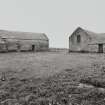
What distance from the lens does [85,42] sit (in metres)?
34.4

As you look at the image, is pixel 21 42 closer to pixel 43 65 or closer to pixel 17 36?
pixel 17 36

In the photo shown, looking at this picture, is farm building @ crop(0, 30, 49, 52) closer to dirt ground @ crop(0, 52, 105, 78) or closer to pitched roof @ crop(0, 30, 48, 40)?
pitched roof @ crop(0, 30, 48, 40)

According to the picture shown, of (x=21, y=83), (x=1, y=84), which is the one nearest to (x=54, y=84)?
(x=21, y=83)

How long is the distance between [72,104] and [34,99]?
5.68 ft

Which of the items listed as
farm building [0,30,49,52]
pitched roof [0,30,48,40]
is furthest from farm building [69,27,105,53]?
pitched roof [0,30,48,40]

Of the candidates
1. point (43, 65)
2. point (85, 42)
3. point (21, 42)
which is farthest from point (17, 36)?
point (43, 65)

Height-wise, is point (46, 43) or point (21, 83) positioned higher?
point (46, 43)

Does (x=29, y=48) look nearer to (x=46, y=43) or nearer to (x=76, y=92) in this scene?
(x=46, y=43)

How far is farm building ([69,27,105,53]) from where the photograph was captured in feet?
107

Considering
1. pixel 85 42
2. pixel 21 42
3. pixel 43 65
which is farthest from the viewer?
pixel 21 42

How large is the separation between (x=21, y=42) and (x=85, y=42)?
1882cm

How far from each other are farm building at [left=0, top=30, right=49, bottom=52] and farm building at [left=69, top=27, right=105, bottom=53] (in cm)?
1049

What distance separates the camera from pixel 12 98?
5.88 m

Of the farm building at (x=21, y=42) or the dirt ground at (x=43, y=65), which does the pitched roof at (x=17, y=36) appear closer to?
the farm building at (x=21, y=42)
